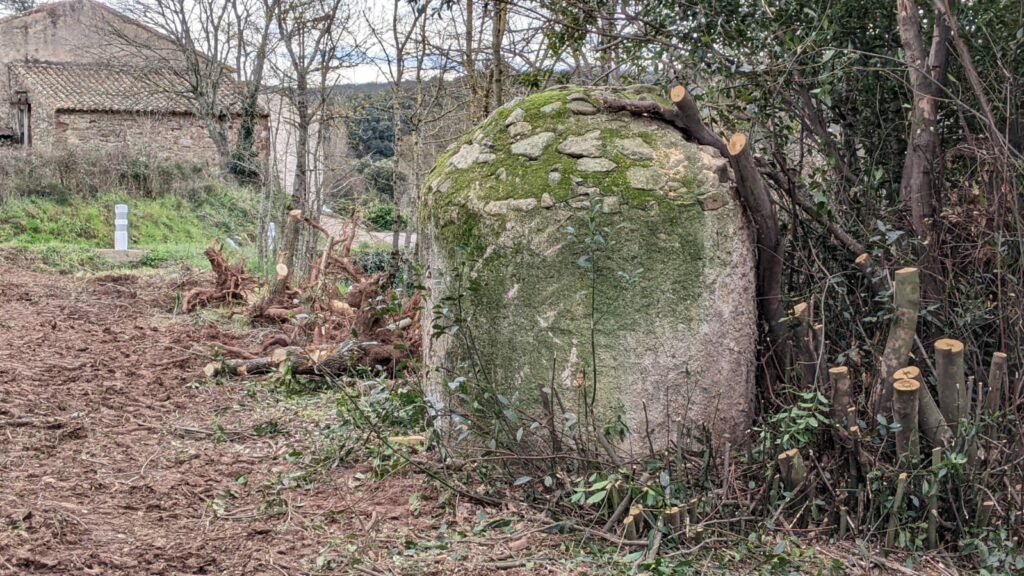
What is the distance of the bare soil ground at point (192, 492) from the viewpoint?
3.46 metres

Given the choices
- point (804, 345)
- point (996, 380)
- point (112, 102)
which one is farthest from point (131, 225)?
point (996, 380)

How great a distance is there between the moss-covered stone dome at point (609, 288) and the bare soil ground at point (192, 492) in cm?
62

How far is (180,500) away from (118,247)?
13.6m

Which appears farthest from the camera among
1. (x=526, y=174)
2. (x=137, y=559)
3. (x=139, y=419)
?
(x=139, y=419)

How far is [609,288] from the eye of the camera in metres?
4.10

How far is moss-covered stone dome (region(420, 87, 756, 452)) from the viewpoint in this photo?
4.06m

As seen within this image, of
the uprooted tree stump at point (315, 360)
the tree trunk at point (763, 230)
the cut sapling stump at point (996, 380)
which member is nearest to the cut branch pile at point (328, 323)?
the uprooted tree stump at point (315, 360)

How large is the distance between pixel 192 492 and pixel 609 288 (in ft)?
7.77

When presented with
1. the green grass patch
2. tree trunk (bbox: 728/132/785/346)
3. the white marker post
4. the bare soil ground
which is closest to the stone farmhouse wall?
the green grass patch

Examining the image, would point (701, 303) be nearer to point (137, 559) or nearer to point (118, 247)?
point (137, 559)

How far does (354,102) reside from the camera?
13.0 meters

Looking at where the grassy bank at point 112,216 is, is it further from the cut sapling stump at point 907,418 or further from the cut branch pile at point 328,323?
the cut sapling stump at point 907,418

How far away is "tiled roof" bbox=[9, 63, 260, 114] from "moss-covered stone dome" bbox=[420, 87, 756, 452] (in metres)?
22.7

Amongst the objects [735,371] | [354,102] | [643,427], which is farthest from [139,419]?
[354,102]
